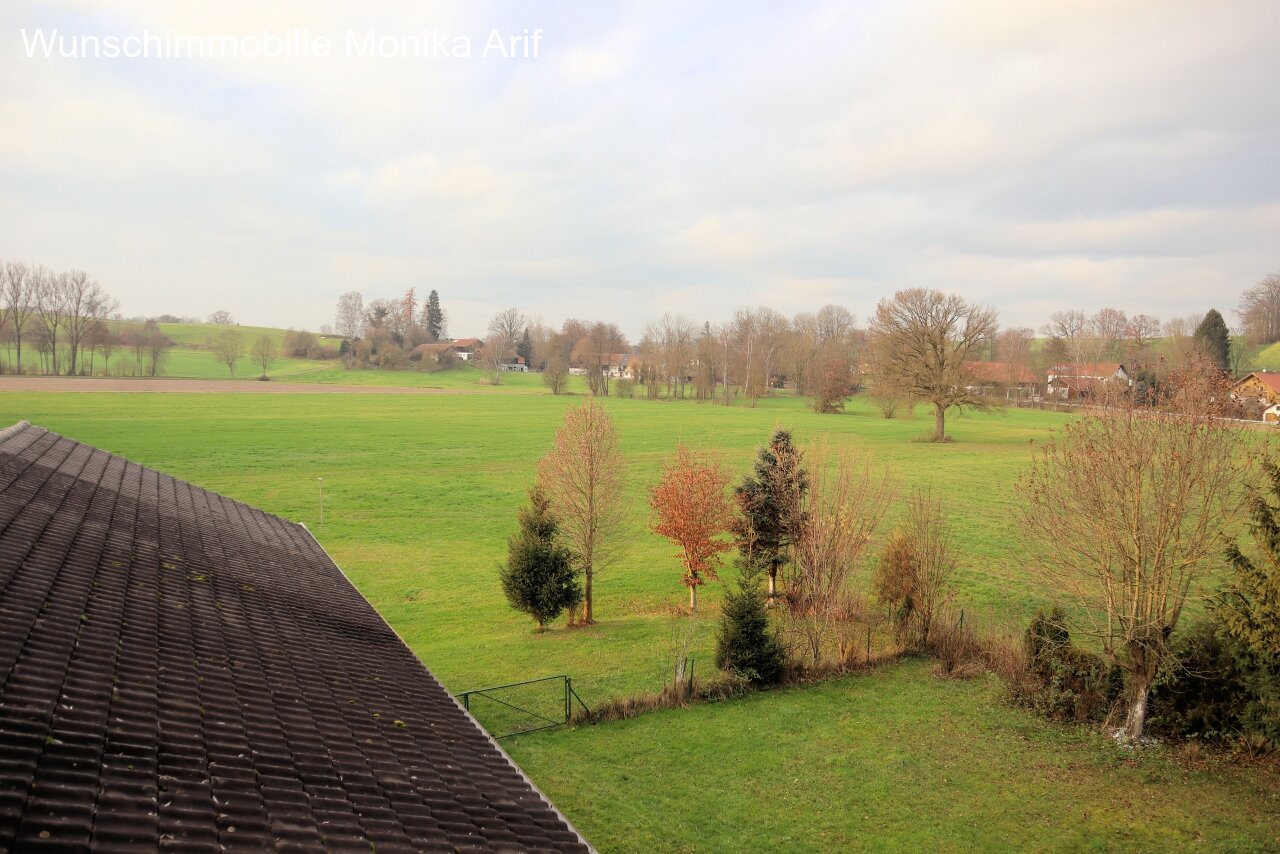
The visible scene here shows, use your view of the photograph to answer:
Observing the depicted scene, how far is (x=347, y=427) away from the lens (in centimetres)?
7238

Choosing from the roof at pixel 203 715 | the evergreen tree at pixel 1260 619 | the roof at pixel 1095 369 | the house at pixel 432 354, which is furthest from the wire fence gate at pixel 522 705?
the house at pixel 432 354

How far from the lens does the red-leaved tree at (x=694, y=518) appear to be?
88.6 ft

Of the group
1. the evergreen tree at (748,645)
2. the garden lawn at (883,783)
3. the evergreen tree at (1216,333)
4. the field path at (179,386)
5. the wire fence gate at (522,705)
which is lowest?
the wire fence gate at (522,705)

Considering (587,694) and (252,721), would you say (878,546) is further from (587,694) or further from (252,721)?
(252,721)

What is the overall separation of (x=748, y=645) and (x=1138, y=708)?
9.03 metres

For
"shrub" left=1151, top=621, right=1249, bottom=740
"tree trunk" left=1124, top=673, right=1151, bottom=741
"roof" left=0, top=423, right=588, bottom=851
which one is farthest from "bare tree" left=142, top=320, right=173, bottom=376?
"shrub" left=1151, top=621, right=1249, bottom=740

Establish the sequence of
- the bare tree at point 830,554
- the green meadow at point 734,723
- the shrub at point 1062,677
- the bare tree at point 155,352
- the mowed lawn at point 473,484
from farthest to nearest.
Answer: the bare tree at point 155,352, the mowed lawn at point 473,484, the bare tree at point 830,554, the shrub at point 1062,677, the green meadow at point 734,723

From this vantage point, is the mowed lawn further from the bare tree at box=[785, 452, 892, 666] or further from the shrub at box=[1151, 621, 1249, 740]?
the shrub at box=[1151, 621, 1249, 740]

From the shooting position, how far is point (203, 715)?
21.0 ft

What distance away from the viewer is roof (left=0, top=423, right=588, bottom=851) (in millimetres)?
4750

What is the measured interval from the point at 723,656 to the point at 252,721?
608 inches

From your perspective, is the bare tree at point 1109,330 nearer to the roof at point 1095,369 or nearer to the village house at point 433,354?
the roof at point 1095,369

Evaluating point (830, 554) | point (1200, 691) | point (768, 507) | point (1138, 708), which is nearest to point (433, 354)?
point (768, 507)

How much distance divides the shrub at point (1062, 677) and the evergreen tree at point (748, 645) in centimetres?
629
